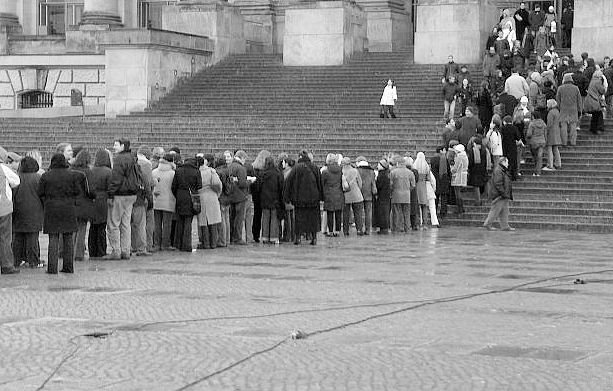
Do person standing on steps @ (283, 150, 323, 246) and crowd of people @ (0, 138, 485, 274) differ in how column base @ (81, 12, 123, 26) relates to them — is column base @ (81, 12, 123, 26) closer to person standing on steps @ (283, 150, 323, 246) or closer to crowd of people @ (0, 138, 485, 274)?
crowd of people @ (0, 138, 485, 274)

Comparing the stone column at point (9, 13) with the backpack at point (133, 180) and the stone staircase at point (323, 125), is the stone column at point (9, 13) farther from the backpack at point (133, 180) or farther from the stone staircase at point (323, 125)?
the backpack at point (133, 180)

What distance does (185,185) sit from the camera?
71.9 ft

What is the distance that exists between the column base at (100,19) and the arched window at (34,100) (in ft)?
11.4

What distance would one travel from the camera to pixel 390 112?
124 ft

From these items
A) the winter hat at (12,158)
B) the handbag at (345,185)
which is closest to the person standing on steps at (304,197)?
the handbag at (345,185)

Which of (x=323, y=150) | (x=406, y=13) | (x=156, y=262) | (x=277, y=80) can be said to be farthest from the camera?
(x=406, y=13)

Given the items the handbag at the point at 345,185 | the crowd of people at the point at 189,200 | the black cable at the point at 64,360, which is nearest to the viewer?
the black cable at the point at 64,360

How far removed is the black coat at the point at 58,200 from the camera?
1827 centimetres

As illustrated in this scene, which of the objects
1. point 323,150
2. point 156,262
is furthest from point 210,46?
point 156,262

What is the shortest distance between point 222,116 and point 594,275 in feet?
73.1

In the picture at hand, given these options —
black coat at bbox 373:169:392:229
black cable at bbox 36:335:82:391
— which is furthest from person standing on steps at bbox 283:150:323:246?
black cable at bbox 36:335:82:391

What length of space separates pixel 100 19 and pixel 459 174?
975 inches

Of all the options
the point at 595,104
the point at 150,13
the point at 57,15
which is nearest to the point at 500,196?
the point at 595,104

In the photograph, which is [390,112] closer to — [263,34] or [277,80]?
[277,80]
